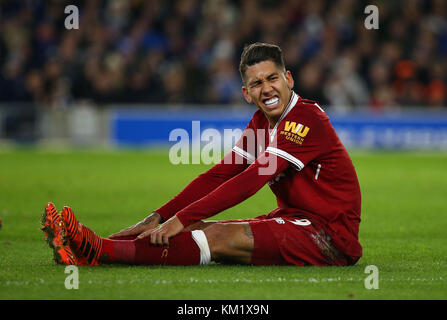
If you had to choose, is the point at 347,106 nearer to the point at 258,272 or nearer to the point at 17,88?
the point at 17,88

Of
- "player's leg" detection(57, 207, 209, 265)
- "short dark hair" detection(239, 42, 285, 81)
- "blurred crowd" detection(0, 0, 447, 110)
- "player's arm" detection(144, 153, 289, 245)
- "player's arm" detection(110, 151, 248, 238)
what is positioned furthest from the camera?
"blurred crowd" detection(0, 0, 447, 110)

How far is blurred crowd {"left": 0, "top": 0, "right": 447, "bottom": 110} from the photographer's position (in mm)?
21250

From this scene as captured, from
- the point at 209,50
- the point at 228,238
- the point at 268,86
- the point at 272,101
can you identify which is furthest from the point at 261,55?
the point at 209,50

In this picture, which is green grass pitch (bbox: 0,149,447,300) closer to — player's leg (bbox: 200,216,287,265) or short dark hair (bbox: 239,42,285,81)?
player's leg (bbox: 200,216,287,265)

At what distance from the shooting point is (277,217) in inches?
240

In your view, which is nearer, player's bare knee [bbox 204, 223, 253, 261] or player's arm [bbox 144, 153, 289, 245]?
player's arm [bbox 144, 153, 289, 245]

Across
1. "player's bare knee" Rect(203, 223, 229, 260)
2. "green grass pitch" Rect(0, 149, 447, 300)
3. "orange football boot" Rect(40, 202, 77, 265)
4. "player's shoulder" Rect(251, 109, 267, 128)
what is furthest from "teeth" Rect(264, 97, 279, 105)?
"orange football boot" Rect(40, 202, 77, 265)

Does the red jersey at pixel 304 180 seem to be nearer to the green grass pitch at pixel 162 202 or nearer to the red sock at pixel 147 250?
the red sock at pixel 147 250

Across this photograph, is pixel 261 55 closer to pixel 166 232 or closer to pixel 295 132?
pixel 295 132

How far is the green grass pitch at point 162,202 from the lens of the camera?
5109 millimetres

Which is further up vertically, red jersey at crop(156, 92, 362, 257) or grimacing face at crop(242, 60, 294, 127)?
grimacing face at crop(242, 60, 294, 127)

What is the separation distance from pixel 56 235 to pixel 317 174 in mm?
1910

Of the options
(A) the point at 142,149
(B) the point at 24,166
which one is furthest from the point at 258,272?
(A) the point at 142,149

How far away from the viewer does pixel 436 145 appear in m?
20.4
